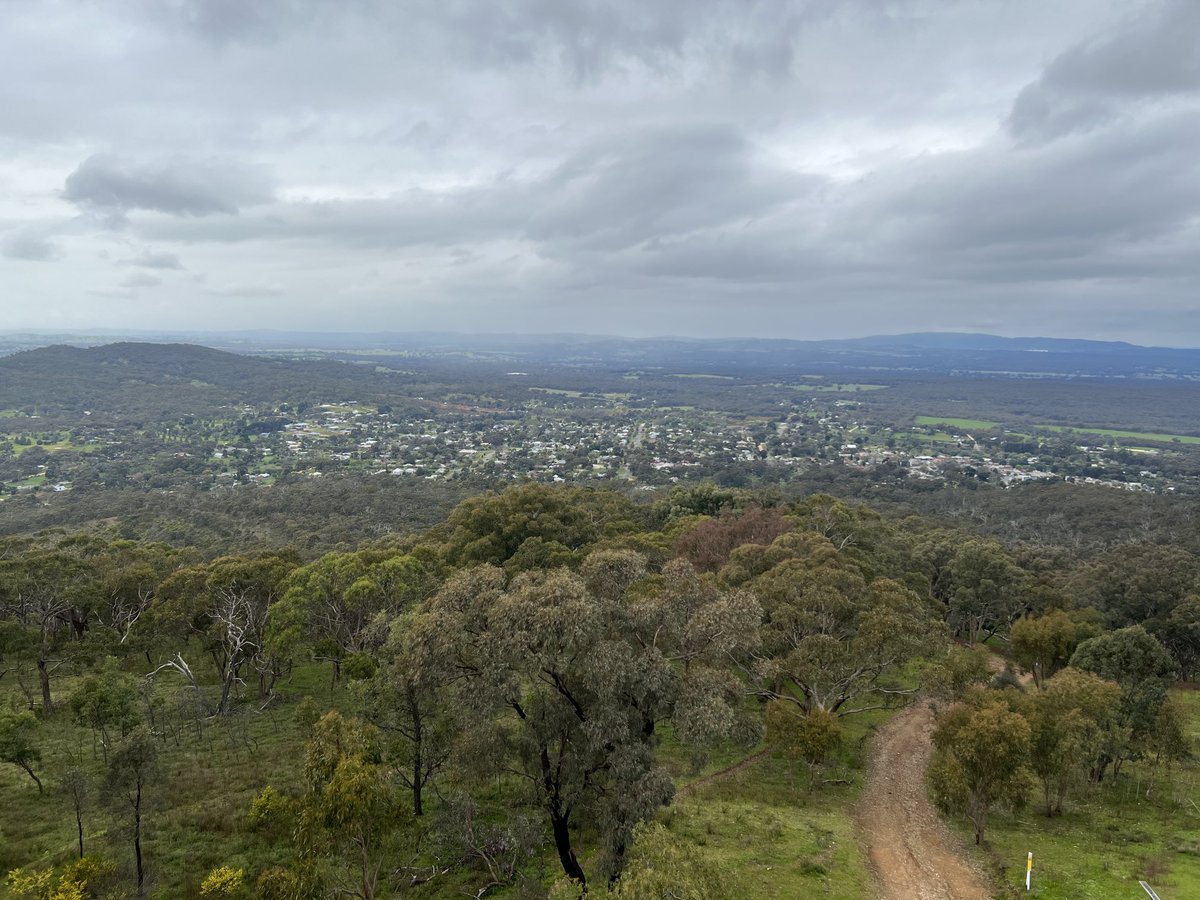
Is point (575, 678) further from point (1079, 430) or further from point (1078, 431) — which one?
point (1079, 430)

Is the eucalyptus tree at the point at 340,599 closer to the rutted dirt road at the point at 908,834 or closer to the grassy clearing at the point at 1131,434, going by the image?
the rutted dirt road at the point at 908,834

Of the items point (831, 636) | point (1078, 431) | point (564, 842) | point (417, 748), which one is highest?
point (831, 636)

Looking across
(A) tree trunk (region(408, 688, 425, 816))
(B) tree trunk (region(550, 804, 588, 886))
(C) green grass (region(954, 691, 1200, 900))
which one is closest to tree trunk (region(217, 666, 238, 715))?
(A) tree trunk (region(408, 688, 425, 816))

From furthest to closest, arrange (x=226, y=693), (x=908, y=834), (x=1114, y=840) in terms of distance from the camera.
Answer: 1. (x=226, y=693)
2. (x=908, y=834)
3. (x=1114, y=840)

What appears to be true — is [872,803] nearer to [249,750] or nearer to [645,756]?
[645,756]

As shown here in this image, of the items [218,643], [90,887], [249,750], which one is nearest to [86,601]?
[218,643]

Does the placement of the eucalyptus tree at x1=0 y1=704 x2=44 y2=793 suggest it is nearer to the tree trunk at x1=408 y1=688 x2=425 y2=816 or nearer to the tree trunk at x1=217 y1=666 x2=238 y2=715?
the tree trunk at x1=217 y1=666 x2=238 y2=715

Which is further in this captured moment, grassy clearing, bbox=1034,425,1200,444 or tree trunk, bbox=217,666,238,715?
grassy clearing, bbox=1034,425,1200,444

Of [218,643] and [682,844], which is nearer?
[682,844]

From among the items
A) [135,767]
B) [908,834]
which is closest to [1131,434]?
[908,834]
